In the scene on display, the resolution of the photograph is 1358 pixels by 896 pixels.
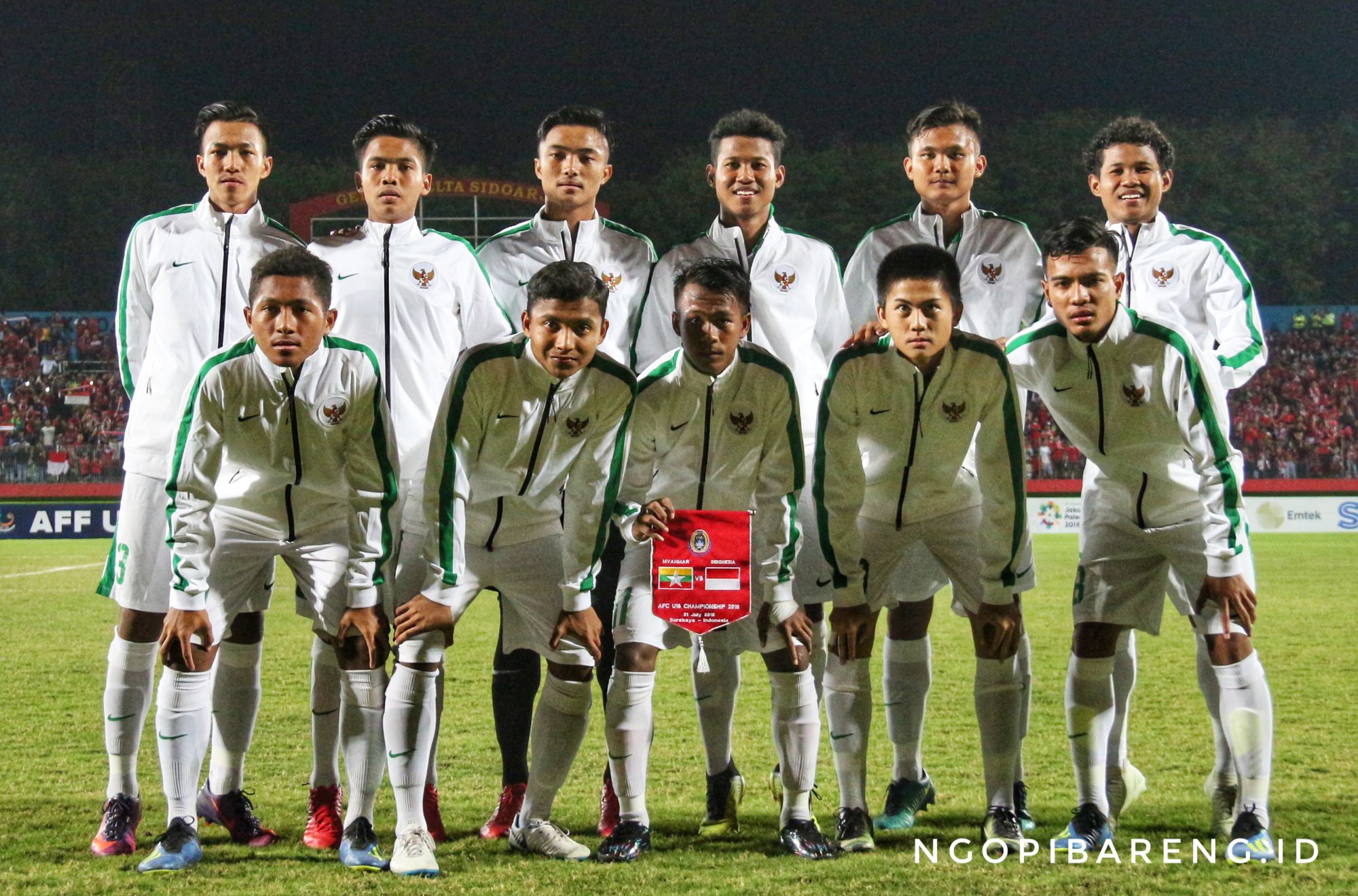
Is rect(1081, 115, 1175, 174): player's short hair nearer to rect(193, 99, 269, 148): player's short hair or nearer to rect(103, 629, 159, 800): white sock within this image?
rect(193, 99, 269, 148): player's short hair

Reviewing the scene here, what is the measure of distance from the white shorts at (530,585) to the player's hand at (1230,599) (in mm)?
1830

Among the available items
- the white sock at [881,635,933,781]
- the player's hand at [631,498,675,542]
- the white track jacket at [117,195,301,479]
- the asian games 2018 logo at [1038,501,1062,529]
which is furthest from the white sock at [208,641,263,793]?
the asian games 2018 logo at [1038,501,1062,529]

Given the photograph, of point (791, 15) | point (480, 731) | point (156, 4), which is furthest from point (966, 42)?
point (480, 731)

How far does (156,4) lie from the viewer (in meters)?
44.6

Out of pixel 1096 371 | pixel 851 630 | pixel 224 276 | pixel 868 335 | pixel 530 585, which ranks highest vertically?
pixel 224 276

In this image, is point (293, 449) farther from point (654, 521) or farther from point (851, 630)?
point (851, 630)

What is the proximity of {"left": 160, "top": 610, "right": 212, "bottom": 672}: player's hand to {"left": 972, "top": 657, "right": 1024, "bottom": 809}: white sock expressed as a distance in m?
2.22

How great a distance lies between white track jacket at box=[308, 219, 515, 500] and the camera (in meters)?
3.83

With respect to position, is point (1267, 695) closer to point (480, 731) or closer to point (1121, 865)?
point (1121, 865)

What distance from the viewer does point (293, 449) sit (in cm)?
352

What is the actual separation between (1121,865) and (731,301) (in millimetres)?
1932

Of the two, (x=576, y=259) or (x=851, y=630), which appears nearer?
(x=851, y=630)

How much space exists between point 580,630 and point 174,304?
1689mm

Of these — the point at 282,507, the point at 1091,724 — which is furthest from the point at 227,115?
the point at 1091,724
